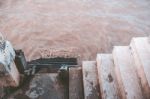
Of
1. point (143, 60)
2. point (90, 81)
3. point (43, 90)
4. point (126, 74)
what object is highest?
point (143, 60)

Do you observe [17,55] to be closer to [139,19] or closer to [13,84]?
[13,84]

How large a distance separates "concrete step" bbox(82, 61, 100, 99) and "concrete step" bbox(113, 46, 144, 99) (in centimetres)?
43

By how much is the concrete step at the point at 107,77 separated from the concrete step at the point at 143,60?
0.43 metres

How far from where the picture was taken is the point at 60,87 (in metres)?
4.32

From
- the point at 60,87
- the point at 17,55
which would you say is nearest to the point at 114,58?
the point at 60,87

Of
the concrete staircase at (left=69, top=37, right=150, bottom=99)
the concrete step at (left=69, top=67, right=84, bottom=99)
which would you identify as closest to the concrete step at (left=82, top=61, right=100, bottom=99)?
the concrete staircase at (left=69, top=37, right=150, bottom=99)

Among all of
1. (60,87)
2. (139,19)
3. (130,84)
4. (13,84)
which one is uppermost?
(130,84)

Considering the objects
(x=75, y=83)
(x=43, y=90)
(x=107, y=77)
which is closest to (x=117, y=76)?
(x=107, y=77)

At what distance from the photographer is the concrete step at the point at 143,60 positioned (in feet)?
11.0

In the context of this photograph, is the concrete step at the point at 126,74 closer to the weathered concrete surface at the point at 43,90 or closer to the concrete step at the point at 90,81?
the concrete step at the point at 90,81

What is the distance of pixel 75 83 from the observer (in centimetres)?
421

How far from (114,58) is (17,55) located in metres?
1.63

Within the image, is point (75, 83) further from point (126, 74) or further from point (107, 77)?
point (126, 74)

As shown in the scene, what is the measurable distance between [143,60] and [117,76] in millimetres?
494
